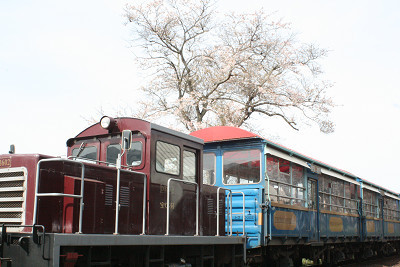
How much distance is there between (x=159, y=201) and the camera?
7.59 metres

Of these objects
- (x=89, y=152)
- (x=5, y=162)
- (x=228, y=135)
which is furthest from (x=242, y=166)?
(x=5, y=162)

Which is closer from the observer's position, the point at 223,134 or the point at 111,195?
the point at 111,195

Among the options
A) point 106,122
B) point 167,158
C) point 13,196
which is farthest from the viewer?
point 167,158

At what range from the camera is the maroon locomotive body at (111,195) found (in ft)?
19.1

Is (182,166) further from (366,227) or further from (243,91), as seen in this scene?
(243,91)

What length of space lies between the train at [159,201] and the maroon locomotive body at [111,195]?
2 cm

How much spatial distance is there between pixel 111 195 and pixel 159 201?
Result: 1.06m

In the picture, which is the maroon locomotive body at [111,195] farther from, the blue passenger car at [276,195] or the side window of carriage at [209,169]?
the side window of carriage at [209,169]

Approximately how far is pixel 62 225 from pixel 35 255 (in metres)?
0.71

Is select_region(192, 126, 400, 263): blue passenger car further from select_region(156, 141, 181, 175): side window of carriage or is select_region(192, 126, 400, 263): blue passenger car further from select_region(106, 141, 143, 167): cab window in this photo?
select_region(106, 141, 143, 167): cab window

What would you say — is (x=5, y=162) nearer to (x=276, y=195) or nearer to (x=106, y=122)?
(x=106, y=122)

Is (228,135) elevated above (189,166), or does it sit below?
above

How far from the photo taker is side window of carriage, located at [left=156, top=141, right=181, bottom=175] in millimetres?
7531

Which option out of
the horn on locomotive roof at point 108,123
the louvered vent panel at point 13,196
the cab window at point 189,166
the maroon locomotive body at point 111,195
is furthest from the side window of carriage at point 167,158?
the louvered vent panel at point 13,196
